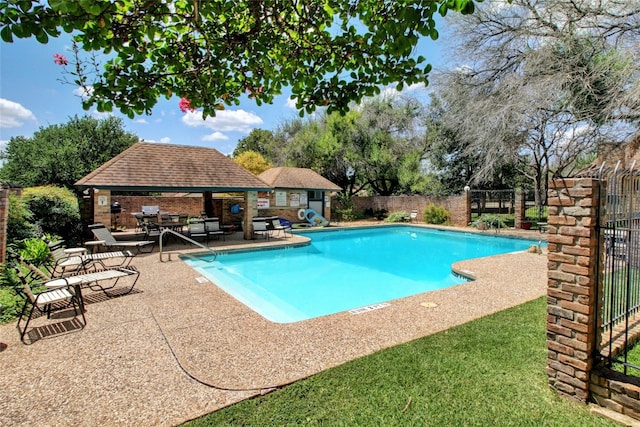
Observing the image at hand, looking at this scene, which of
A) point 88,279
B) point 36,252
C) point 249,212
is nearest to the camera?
point 88,279

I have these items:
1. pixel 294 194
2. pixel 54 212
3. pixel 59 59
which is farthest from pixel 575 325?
pixel 294 194

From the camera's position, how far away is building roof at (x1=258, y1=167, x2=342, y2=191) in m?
21.6

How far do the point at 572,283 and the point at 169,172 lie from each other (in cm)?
1445

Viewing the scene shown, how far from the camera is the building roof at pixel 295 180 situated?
70.9 feet

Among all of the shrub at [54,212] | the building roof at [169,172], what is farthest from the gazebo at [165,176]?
the shrub at [54,212]

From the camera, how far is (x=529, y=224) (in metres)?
19.2

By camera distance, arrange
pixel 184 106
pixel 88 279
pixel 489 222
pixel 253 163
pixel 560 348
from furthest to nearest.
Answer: pixel 253 163
pixel 489 222
pixel 88 279
pixel 184 106
pixel 560 348

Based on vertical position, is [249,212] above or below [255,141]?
below

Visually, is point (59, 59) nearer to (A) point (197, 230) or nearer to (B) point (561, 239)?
(B) point (561, 239)

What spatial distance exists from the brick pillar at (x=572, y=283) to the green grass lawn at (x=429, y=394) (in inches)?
10.6

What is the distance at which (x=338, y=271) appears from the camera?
11.9 m

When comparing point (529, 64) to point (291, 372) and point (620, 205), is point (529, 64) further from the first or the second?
point (291, 372)

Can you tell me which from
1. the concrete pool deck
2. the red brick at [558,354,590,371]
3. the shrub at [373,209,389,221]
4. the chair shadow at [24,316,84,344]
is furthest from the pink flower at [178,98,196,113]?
the shrub at [373,209,389,221]

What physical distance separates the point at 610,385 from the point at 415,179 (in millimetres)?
23136
